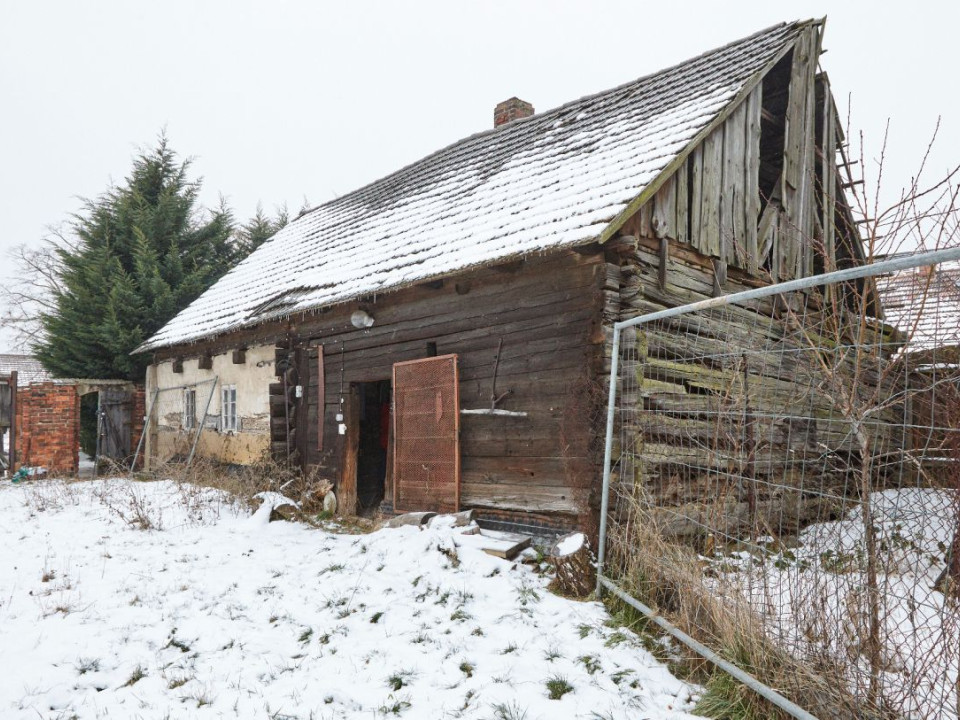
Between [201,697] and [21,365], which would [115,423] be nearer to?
[201,697]

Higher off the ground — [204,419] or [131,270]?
[131,270]

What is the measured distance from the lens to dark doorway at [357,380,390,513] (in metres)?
10.7

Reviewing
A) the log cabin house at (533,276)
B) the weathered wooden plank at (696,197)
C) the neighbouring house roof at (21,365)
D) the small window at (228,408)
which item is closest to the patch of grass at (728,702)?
the log cabin house at (533,276)

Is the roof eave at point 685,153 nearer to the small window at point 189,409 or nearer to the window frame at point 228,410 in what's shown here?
the window frame at point 228,410

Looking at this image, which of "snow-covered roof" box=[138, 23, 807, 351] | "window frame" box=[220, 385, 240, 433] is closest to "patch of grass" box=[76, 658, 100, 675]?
"snow-covered roof" box=[138, 23, 807, 351]

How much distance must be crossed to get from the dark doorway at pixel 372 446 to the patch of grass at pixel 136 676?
21.1ft

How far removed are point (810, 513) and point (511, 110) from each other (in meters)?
8.73

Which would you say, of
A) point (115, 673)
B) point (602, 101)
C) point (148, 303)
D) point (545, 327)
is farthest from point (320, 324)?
point (148, 303)

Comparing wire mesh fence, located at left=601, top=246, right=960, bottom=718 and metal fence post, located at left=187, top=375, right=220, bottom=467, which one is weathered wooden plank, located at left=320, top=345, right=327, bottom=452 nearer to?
metal fence post, located at left=187, top=375, right=220, bottom=467

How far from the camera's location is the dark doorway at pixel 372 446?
1071 centimetres

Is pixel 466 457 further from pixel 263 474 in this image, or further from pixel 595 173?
pixel 263 474

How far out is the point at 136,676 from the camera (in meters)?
4.10

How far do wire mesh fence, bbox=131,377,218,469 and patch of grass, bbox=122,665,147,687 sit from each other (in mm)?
8037

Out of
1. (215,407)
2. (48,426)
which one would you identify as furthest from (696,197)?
(48,426)
